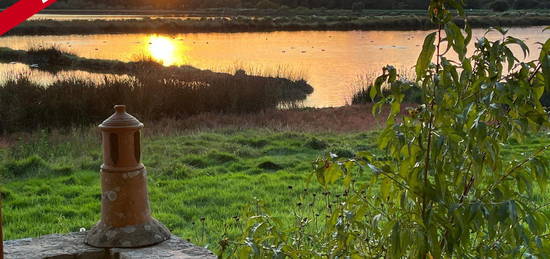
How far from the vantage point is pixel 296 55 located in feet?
128

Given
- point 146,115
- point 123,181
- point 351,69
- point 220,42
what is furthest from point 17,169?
point 220,42

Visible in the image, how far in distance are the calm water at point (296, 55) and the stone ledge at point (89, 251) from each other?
18.4 meters

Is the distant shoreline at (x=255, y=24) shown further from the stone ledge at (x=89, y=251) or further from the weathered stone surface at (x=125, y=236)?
the weathered stone surface at (x=125, y=236)

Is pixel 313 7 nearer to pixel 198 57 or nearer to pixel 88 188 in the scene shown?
pixel 198 57

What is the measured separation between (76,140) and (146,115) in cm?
478

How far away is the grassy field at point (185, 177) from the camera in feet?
21.5

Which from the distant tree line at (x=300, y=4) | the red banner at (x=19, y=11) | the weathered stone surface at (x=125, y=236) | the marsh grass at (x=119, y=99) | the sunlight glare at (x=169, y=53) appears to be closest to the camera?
the red banner at (x=19, y=11)

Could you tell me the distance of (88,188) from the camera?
816cm

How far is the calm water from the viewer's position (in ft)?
90.5

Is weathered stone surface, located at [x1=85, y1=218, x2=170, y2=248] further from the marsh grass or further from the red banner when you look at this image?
the marsh grass

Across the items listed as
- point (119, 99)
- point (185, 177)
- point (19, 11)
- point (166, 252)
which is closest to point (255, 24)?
point (119, 99)

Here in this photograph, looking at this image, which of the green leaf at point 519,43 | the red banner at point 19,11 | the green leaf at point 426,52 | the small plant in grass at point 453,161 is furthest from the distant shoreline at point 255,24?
the red banner at point 19,11

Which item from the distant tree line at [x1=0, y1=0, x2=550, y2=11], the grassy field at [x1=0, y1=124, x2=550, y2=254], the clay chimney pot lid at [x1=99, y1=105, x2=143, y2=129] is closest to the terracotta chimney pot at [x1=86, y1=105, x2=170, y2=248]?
the clay chimney pot lid at [x1=99, y1=105, x2=143, y2=129]

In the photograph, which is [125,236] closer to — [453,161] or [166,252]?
[166,252]
